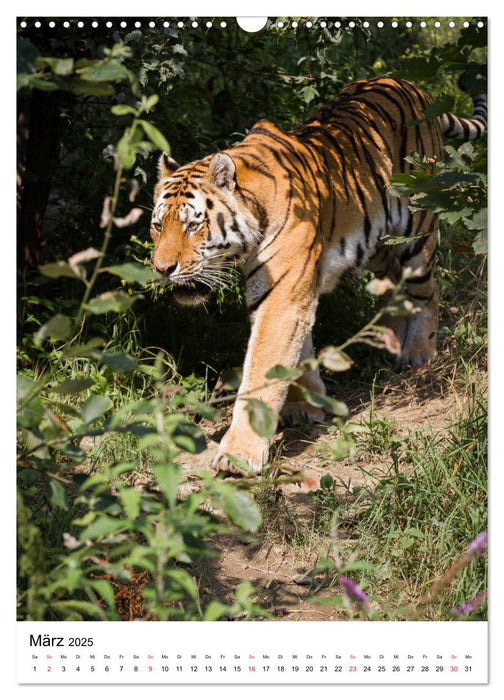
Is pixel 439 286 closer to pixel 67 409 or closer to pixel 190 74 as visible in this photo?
pixel 190 74

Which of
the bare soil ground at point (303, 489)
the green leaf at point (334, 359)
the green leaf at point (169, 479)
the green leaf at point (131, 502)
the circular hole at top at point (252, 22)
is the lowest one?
the bare soil ground at point (303, 489)

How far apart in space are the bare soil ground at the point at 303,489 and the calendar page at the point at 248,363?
0.05ft

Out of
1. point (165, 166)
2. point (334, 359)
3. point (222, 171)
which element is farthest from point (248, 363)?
point (334, 359)

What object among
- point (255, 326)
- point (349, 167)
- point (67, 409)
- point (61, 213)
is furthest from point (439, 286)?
point (67, 409)

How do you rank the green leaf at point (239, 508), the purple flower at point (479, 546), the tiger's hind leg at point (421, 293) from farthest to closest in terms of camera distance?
1. the tiger's hind leg at point (421, 293)
2. the purple flower at point (479, 546)
3. the green leaf at point (239, 508)

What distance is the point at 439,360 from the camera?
13.9 feet

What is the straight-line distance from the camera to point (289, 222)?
3568mm

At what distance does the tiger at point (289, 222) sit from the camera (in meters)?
3.38

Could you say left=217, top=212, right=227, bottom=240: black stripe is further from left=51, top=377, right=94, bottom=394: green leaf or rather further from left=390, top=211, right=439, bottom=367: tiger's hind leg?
left=51, top=377, right=94, bottom=394: green leaf

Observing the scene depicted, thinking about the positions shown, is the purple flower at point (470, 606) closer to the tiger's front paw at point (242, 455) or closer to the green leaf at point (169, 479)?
the green leaf at point (169, 479)

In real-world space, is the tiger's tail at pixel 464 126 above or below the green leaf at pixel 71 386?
above

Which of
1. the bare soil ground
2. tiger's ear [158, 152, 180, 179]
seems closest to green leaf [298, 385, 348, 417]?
the bare soil ground

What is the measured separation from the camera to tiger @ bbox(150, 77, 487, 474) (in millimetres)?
3377

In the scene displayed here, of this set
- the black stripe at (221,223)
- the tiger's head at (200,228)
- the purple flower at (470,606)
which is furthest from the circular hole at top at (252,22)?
the purple flower at (470,606)
